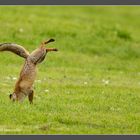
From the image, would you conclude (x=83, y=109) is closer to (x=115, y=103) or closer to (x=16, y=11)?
(x=115, y=103)

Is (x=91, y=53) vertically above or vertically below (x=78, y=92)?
above

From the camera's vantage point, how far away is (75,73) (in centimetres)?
2166

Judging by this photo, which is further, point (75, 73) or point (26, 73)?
point (75, 73)

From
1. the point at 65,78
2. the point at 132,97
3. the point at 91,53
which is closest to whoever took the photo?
the point at 132,97

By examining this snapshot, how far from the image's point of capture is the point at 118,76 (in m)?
21.8

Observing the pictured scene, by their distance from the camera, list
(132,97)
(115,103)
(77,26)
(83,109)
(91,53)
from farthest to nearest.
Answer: (77,26) < (91,53) < (132,97) < (115,103) < (83,109)

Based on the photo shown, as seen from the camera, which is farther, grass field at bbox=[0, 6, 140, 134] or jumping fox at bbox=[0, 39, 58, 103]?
jumping fox at bbox=[0, 39, 58, 103]

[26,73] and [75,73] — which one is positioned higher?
[75,73]

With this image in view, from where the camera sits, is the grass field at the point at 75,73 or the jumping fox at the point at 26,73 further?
the jumping fox at the point at 26,73

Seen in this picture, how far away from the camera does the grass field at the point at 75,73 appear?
1371 cm

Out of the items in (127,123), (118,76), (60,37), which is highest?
(60,37)

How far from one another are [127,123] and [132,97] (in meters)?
3.45

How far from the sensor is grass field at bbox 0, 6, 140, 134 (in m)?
13.7

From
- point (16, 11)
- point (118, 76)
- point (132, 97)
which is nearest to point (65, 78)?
point (118, 76)
